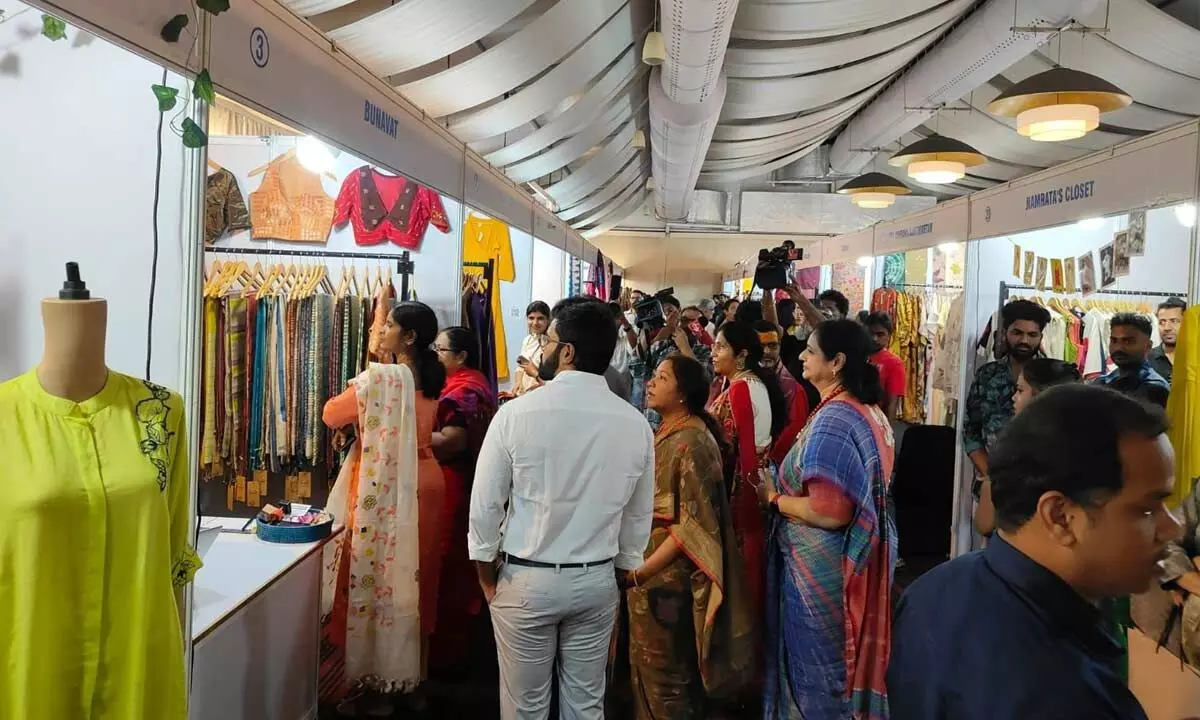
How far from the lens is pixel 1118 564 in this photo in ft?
3.33

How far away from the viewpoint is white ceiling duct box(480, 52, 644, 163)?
5231 mm

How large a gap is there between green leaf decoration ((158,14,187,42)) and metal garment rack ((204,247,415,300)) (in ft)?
8.36

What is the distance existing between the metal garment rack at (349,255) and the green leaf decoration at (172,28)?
100 inches

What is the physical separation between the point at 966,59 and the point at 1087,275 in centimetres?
166

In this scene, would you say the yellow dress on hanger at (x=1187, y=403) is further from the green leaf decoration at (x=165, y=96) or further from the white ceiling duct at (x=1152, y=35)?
the white ceiling duct at (x=1152, y=35)

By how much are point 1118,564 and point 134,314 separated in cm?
188

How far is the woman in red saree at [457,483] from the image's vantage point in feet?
11.3

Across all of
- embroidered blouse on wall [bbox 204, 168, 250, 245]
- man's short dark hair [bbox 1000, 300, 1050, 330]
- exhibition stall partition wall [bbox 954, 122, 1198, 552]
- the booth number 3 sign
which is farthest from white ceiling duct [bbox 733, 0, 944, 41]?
the booth number 3 sign

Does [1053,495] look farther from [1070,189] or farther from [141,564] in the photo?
[1070,189]

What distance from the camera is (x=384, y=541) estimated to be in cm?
292

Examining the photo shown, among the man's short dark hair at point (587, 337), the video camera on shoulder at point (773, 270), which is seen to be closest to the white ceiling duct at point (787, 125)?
the video camera on shoulder at point (773, 270)

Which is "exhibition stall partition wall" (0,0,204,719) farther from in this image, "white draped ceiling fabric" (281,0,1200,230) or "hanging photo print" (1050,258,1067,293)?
"hanging photo print" (1050,258,1067,293)

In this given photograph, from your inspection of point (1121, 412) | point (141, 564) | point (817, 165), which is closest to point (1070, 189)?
point (1121, 412)

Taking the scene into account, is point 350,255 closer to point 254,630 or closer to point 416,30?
point 416,30
